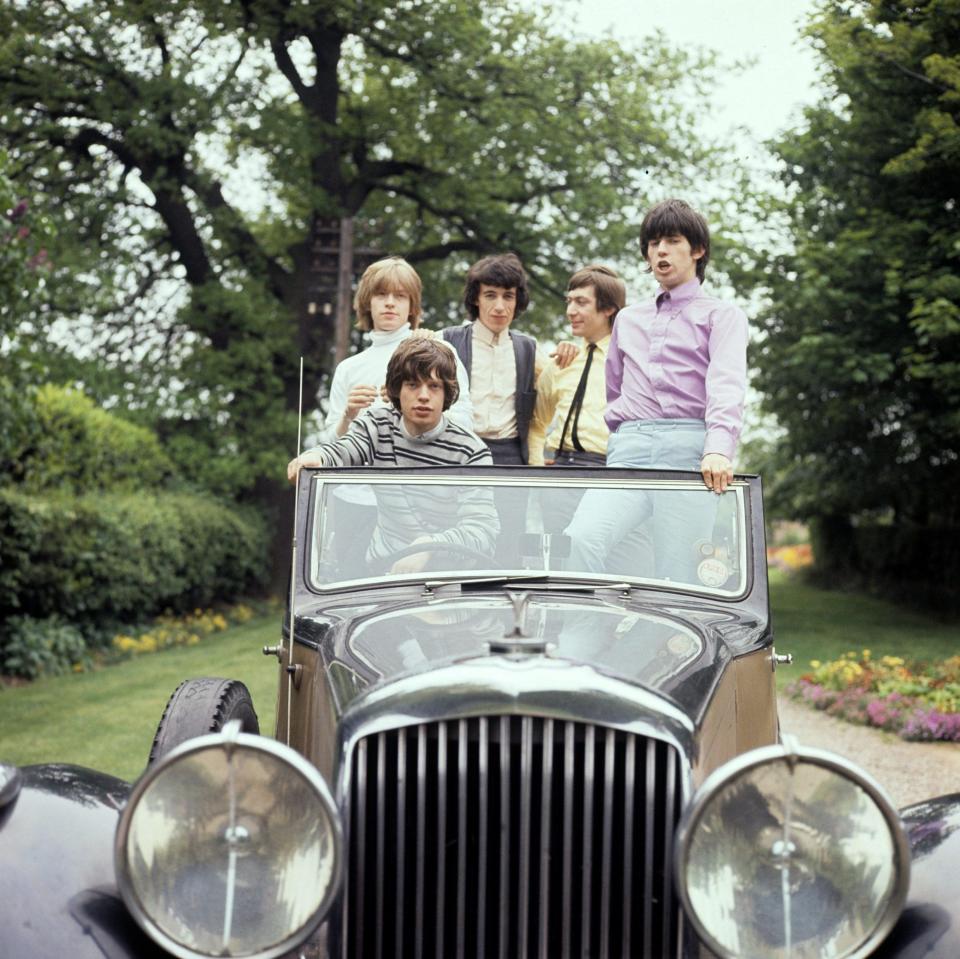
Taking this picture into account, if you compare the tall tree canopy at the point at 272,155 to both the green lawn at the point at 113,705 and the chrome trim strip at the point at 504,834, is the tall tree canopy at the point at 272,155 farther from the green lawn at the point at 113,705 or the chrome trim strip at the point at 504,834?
the chrome trim strip at the point at 504,834

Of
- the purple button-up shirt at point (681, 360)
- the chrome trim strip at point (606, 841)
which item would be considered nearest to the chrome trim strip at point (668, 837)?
the chrome trim strip at point (606, 841)

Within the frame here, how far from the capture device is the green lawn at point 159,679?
8.00 m

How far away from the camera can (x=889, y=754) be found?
8.11m

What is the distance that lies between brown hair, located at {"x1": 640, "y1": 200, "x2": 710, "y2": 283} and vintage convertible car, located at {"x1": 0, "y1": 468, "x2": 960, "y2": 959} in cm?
180

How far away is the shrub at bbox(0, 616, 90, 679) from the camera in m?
11.0

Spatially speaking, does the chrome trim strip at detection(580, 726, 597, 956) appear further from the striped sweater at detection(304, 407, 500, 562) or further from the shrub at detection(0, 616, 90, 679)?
the shrub at detection(0, 616, 90, 679)

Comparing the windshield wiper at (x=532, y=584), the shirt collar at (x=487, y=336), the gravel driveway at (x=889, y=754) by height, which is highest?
the shirt collar at (x=487, y=336)

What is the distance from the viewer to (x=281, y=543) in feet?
62.2

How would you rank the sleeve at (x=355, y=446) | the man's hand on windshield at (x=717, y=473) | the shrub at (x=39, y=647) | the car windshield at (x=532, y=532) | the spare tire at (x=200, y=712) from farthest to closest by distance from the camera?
the shrub at (x=39, y=647) < the sleeve at (x=355, y=446) < the man's hand on windshield at (x=717, y=473) < the car windshield at (x=532, y=532) < the spare tire at (x=200, y=712)

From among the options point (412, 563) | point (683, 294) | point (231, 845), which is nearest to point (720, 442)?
point (683, 294)

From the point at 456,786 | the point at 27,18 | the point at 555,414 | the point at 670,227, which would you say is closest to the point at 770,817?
the point at 456,786

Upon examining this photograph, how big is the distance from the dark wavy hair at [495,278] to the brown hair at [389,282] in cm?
30

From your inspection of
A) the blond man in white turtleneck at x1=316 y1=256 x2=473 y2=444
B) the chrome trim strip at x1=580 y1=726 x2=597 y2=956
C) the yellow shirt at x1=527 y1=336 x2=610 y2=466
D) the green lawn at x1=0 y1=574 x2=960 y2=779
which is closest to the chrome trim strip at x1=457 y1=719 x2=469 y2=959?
the chrome trim strip at x1=580 y1=726 x2=597 y2=956

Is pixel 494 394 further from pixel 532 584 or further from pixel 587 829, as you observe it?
pixel 587 829
